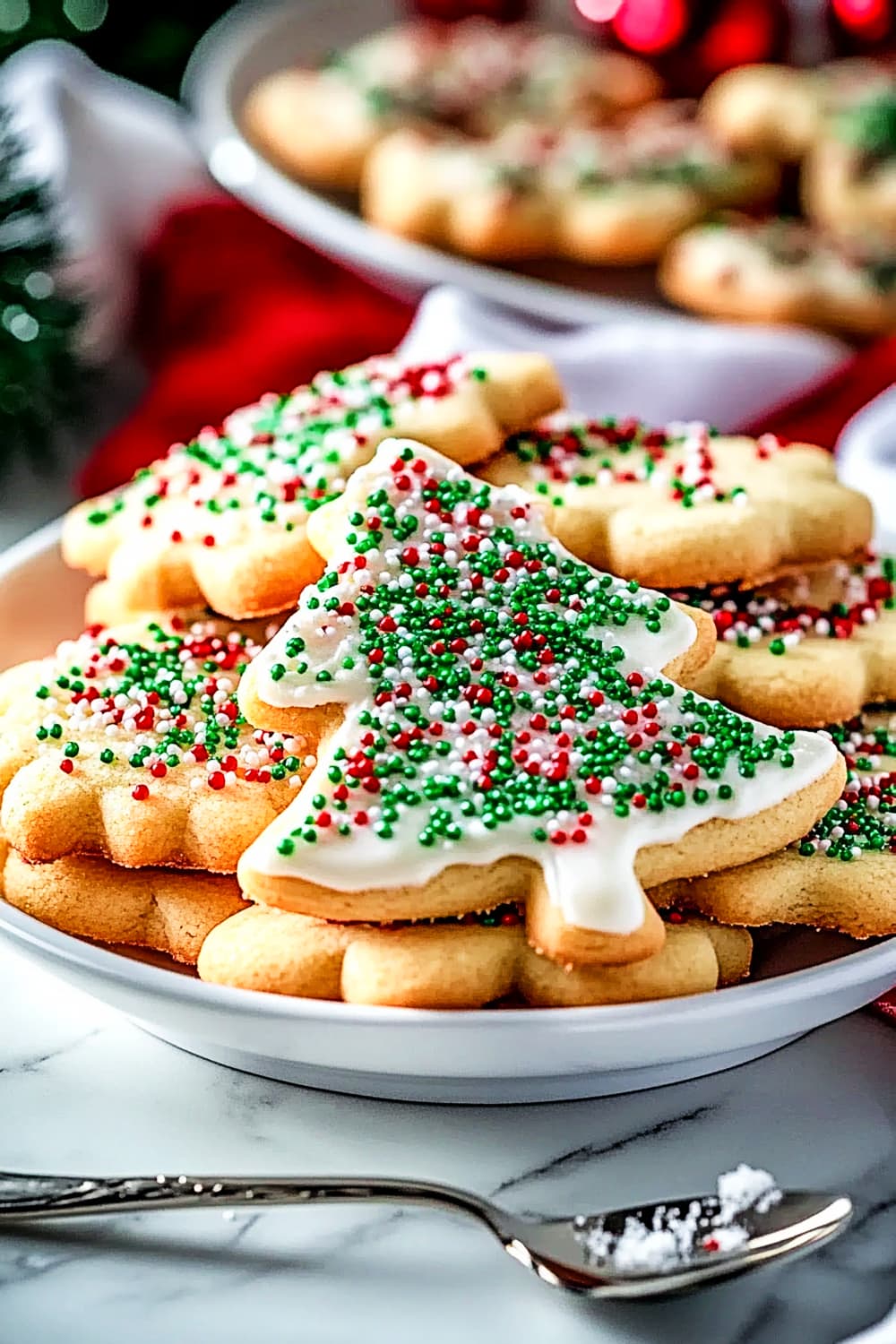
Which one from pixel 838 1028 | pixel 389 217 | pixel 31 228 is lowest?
pixel 838 1028

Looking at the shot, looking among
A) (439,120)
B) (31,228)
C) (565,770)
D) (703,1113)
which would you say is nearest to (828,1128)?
(703,1113)

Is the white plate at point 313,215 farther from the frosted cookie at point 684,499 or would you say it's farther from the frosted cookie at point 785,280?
the frosted cookie at point 684,499

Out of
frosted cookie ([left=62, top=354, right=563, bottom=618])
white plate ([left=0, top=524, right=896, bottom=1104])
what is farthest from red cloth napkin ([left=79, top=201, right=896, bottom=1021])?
white plate ([left=0, top=524, right=896, bottom=1104])

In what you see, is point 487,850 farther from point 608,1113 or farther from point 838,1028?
point 838,1028

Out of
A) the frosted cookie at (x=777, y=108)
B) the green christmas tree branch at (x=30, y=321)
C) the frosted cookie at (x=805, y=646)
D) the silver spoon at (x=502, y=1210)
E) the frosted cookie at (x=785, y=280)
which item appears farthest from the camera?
the frosted cookie at (x=777, y=108)

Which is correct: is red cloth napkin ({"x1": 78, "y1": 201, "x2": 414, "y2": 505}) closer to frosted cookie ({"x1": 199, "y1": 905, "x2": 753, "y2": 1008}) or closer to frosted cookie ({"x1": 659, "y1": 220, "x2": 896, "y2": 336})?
frosted cookie ({"x1": 659, "y1": 220, "x2": 896, "y2": 336})

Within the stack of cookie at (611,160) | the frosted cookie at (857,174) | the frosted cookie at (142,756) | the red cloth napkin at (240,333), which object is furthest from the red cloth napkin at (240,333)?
the frosted cookie at (142,756)

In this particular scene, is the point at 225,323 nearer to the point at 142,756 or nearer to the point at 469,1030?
the point at 142,756

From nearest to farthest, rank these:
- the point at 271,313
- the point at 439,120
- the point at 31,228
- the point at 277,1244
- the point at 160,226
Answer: the point at 277,1244 < the point at 31,228 < the point at 271,313 < the point at 160,226 < the point at 439,120
